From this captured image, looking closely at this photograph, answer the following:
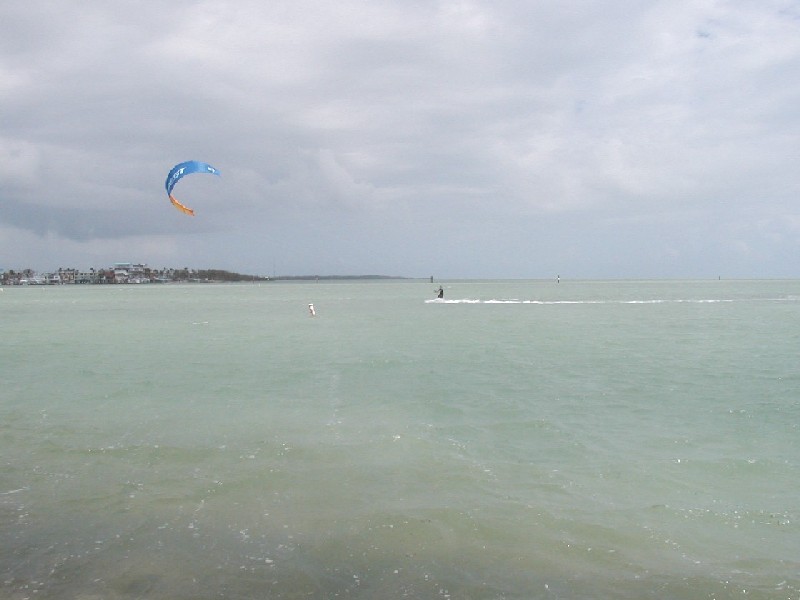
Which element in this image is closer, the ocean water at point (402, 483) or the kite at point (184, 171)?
the ocean water at point (402, 483)

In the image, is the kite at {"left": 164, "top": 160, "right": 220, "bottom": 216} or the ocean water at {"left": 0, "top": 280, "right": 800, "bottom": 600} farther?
the kite at {"left": 164, "top": 160, "right": 220, "bottom": 216}

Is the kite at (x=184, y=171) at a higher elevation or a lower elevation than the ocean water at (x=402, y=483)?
higher

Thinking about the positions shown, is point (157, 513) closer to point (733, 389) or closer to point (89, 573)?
point (89, 573)

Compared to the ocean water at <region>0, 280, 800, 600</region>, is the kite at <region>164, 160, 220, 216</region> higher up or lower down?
higher up

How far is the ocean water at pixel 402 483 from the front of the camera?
5.98 metres

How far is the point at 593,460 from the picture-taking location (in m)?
9.60

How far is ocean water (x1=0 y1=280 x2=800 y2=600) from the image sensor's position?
19.6ft

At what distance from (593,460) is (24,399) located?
502 inches

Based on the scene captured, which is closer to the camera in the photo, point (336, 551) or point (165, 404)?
point (336, 551)

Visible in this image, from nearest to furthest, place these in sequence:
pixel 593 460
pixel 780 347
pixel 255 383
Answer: pixel 593 460 → pixel 255 383 → pixel 780 347

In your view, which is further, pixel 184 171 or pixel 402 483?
pixel 184 171

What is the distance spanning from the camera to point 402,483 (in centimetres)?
858

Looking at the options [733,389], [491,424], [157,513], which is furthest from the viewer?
[733,389]

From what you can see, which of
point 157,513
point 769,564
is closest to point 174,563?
point 157,513
